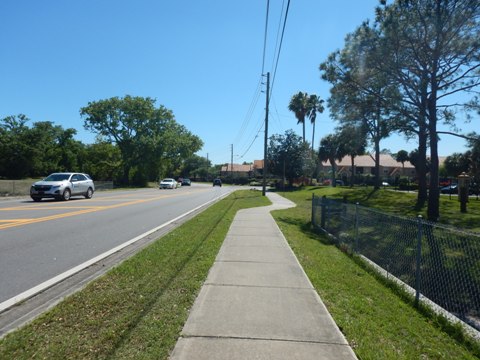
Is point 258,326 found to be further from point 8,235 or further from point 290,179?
point 290,179

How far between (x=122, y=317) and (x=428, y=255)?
5.42 metres

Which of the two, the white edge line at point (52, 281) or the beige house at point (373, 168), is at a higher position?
the beige house at point (373, 168)

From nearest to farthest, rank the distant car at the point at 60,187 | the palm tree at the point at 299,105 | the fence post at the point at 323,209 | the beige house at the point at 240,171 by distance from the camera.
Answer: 1. the fence post at the point at 323,209
2. the distant car at the point at 60,187
3. the palm tree at the point at 299,105
4. the beige house at the point at 240,171

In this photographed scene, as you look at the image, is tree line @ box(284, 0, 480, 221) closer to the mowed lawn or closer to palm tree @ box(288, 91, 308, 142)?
the mowed lawn

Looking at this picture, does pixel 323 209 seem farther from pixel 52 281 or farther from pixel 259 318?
pixel 52 281

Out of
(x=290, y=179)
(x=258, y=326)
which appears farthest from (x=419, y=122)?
(x=290, y=179)

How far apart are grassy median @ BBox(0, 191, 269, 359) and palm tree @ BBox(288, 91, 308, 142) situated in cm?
5738

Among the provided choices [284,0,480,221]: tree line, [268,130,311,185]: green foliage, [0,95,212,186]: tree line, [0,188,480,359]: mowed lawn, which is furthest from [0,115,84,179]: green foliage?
[0,188,480,359]: mowed lawn

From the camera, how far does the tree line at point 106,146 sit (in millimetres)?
53906

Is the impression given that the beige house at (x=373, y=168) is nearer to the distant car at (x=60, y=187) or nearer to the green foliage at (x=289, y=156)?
the green foliage at (x=289, y=156)

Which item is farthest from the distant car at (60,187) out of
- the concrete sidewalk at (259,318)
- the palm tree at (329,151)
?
the palm tree at (329,151)

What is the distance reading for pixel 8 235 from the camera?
370 inches

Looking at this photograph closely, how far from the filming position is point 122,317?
4.38 meters

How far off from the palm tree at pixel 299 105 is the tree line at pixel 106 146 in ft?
65.1
